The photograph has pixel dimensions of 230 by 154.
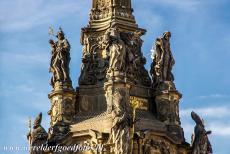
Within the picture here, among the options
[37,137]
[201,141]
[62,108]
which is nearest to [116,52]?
[62,108]

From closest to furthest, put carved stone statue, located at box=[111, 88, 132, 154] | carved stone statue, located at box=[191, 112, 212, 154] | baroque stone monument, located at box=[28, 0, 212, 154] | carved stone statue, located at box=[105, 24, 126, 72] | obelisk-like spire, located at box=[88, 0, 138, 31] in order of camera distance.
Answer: carved stone statue, located at box=[111, 88, 132, 154], baroque stone monument, located at box=[28, 0, 212, 154], carved stone statue, located at box=[105, 24, 126, 72], carved stone statue, located at box=[191, 112, 212, 154], obelisk-like spire, located at box=[88, 0, 138, 31]

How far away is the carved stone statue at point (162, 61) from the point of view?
30.2m

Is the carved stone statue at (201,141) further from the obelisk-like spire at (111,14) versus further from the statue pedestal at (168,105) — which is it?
the obelisk-like spire at (111,14)

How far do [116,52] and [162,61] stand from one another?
259cm

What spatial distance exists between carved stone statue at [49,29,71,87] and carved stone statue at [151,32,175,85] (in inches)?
150

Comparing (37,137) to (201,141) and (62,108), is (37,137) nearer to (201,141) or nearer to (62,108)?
(62,108)

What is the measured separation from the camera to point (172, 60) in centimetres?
3058

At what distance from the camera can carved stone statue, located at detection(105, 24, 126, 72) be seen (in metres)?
28.6

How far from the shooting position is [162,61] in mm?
30297

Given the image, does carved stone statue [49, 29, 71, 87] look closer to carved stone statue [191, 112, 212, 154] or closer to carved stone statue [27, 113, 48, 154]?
carved stone statue [27, 113, 48, 154]

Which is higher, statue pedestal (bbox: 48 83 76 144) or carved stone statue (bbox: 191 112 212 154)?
statue pedestal (bbox: 48 83 76 144)

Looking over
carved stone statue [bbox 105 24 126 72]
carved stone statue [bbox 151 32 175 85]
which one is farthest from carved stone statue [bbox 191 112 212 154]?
carved stone statue [bbox 105 24 126 72]

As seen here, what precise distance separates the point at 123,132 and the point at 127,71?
3456 mm

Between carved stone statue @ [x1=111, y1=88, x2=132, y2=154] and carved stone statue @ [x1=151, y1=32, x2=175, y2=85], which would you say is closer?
carved stone statue @ [x1=111, y1=88, x2=132, y2=154]
